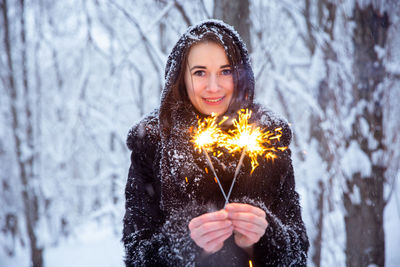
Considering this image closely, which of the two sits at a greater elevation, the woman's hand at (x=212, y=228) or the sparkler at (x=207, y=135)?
the sparkler at (x=207, y=135)

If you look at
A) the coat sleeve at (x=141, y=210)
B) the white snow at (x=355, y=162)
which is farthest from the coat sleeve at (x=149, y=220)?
the white snow at (x=355, y=162)

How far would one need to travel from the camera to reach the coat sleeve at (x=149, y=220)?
142cm

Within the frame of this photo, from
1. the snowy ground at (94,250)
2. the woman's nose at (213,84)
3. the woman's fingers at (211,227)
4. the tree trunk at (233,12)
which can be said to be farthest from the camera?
the snowy ground at (94,250)

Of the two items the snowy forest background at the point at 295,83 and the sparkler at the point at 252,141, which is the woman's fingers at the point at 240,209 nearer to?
the sparkler at the point at 252,141

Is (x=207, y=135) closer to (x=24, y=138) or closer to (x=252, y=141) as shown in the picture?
(x=252, y=141)

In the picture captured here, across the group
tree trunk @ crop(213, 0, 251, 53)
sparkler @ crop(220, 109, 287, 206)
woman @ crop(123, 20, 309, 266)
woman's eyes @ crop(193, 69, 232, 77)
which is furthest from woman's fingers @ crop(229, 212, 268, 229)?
tree trunk @ crop(213, 0, 251, 53)

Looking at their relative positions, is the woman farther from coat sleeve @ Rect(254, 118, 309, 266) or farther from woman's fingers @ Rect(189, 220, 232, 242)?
woman's fingers @ Rect(189, 220, 232, 242)

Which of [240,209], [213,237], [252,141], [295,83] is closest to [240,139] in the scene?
[252,141]

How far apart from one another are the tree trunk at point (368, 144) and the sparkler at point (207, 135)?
65.1 inches

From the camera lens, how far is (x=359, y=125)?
101 inches

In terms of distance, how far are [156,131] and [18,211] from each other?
21.4 ft

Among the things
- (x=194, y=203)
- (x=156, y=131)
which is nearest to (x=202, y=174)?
(x=194, y=203)

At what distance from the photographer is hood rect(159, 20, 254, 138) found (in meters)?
1.60

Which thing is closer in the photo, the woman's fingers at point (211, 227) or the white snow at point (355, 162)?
the woman's fingers at point (211, 227)
